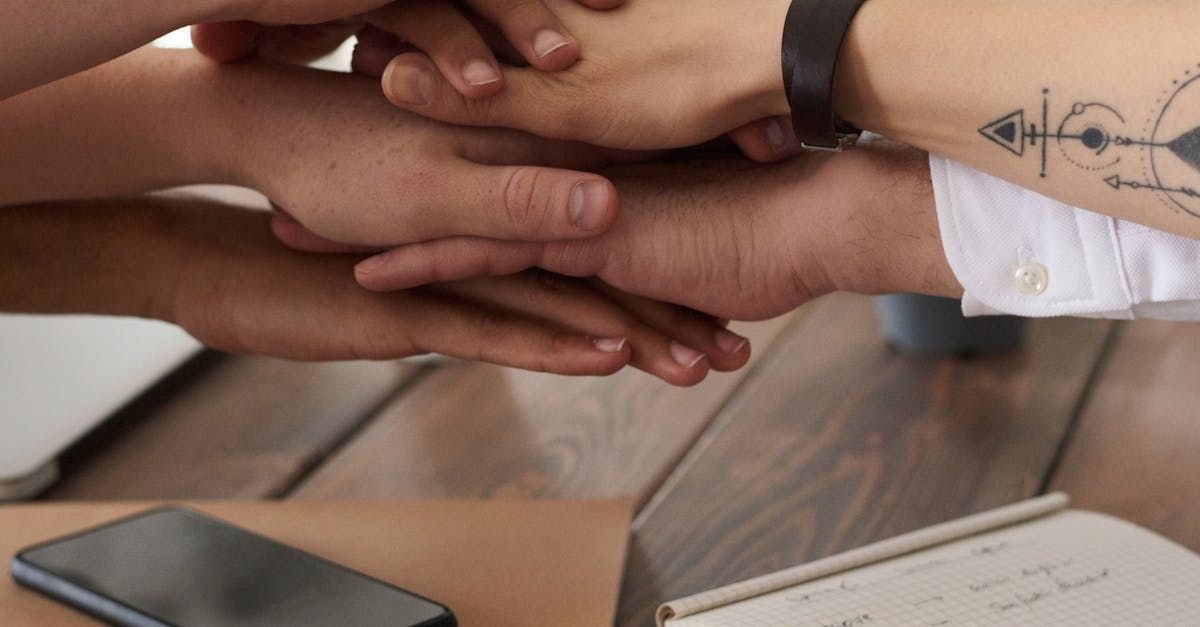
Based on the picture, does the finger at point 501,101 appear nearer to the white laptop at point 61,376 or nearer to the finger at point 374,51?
the finger at point 374,51

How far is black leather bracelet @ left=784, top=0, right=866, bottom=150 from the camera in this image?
831 millimetres

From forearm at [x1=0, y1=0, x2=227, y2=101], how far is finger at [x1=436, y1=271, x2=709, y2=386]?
295 millimetres

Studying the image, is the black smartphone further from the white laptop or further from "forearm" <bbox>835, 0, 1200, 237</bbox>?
"forearm" <bbox>835, 0, 1200, 237</bbox>

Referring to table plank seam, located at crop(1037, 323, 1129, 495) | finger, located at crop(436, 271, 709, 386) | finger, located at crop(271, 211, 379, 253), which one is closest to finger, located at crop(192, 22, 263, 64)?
finger, located at crop(271, 211, 379, 253)

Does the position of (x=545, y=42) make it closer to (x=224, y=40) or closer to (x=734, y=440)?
(x=224, y=40)

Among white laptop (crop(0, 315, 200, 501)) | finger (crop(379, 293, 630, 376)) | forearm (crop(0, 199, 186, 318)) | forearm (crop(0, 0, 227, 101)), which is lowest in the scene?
white laptop (crop(0, 315, 200, 501))

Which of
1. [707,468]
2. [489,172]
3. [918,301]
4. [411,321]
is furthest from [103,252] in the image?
[918,301]

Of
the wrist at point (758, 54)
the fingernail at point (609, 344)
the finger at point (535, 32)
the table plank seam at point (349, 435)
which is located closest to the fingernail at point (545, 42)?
the finger at point (535, 32)

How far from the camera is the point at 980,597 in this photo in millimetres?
790

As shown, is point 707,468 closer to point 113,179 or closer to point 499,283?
point 499,283

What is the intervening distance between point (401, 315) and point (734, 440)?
30 cm

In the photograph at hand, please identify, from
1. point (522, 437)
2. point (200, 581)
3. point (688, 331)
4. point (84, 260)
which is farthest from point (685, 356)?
point (84, 260)

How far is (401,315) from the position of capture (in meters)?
1.05

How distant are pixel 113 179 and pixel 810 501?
0.57 m
